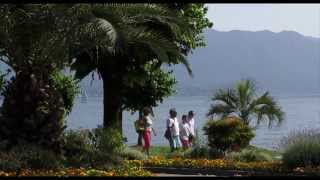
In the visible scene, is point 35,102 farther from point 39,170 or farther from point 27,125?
point 39,170

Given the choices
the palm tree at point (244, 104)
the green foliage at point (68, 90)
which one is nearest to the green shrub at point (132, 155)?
the palm tree at point (244, 104)

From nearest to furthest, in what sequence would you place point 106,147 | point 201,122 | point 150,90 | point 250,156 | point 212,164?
1. point 106,147
2. point 212,164
3. point 250,156
4. point 150,90
5. point 201,122

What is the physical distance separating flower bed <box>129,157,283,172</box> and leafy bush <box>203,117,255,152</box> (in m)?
1.92

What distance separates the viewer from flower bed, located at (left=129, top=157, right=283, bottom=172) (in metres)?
15.4

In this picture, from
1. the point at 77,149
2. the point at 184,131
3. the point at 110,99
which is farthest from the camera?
the point at 110,99

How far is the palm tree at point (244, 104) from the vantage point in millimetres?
24703

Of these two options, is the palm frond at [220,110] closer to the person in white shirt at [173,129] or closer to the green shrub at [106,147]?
the person in white shirt at [173,129]

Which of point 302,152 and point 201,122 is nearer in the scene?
point 302,152

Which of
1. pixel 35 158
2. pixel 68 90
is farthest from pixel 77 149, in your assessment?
pixel 68 90

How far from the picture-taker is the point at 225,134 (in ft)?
61.7

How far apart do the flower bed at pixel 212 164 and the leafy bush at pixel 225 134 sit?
192 cm

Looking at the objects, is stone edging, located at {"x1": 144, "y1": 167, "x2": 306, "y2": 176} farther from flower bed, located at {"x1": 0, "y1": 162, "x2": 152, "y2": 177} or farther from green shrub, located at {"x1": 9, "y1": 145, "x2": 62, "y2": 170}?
green shrub, located at {"x1": 9, "y1": 145, "x2": 62, "y2": 170}

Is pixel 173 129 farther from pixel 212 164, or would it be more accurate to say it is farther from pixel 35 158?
pixel 35 158

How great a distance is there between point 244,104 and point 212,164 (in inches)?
364
